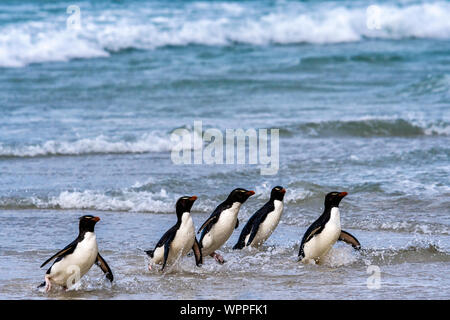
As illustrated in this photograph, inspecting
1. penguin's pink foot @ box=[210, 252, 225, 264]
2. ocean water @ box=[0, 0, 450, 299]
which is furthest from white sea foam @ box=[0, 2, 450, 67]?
penguin's pink foot @ box=[210, 252, 225, 264]

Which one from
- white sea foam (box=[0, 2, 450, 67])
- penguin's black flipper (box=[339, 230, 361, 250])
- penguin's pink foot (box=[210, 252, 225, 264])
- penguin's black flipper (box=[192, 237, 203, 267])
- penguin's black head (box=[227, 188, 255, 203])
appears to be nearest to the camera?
penguin's black flipper (box=[192, 237, 203, 267])

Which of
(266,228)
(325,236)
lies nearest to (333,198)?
(325,236)

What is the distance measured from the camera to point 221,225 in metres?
6.88

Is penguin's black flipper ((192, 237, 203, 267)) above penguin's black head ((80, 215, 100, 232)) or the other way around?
the other way around

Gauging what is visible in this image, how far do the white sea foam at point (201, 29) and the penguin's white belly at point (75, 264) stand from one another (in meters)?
15.1

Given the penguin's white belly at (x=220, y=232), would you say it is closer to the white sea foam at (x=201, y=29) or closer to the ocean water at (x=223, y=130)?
the ocean water at (x=223, y=130)

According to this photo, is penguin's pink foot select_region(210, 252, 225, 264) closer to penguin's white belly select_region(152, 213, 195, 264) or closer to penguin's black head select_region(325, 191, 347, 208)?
penguin's white belly select_region(152, 213, 195, 264)

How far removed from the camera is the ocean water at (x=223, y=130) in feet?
20.7

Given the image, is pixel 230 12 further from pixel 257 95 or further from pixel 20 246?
pixel 20 246

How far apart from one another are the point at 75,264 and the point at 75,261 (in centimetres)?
2

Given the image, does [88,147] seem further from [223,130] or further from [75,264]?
[75,264]

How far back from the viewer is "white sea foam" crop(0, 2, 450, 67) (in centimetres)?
2156

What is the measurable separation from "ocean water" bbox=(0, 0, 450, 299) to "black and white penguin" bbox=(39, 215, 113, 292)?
0.30 feet
